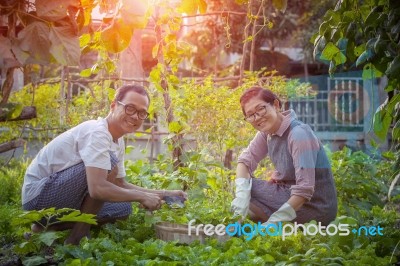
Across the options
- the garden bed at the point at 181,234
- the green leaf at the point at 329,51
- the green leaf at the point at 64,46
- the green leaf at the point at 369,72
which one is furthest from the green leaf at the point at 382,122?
the green leaf at the point at 64,46

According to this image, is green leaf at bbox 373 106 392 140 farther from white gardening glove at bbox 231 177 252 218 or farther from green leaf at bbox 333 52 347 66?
white gardening glove at bbox 231 177 252 218

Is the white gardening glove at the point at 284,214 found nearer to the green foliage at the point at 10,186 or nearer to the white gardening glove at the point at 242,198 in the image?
the white gardening glove at the point at 242,198

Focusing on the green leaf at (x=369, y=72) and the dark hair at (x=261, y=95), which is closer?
the green leaf at (x=369, y=72)

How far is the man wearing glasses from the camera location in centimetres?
342

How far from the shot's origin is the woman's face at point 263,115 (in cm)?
387

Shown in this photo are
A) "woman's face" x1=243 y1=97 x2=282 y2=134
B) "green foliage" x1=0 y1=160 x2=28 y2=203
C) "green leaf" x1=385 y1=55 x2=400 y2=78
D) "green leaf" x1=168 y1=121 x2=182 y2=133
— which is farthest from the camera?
"green foliage" x1=0 y1=160 x2=28 y2=203

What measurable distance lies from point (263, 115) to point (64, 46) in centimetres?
216

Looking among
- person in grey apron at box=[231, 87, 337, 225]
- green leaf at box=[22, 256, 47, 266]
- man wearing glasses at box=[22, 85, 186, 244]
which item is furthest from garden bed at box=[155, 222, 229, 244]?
green leaf at box=[22, 256, 47, 266]

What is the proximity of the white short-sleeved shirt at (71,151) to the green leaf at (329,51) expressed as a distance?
1220mm

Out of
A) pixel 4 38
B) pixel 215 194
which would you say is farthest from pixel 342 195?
pixel 4 38

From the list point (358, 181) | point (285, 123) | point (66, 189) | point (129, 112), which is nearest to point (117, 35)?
point (129, 112)

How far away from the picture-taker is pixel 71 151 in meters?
3.68

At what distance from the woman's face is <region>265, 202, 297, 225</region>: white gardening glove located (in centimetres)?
47

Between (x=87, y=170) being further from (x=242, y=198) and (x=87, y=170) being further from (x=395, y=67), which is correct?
(x=395, y=67)
